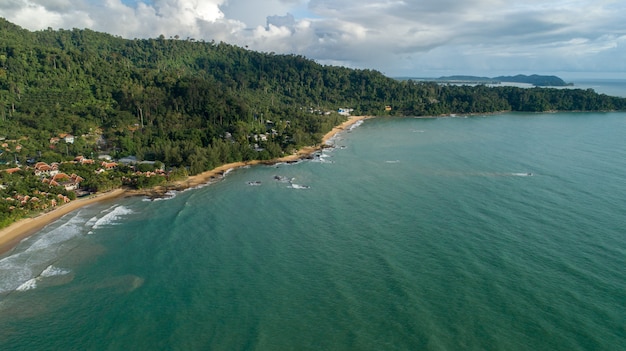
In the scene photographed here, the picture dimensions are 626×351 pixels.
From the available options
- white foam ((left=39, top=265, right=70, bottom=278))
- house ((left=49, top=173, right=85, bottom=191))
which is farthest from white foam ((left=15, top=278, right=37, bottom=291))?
house ((left=49, top=173, right=85, bottom=191))

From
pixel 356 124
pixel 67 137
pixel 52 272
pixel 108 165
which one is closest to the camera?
pixel 52 272

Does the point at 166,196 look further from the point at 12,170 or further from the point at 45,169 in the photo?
the point at 12,170

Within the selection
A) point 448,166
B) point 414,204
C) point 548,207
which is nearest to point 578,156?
point 448,166

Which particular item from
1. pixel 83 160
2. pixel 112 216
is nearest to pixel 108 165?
pixel 83 160

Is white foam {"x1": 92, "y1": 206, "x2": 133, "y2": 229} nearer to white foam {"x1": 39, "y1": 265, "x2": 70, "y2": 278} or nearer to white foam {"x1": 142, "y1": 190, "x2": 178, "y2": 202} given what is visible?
white foam {"x1": 142, "y1": 190, "x2": 178, "y2": 202}

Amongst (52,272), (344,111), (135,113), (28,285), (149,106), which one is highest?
(149,106)

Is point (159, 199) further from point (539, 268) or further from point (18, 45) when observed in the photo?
point (18, 45)
